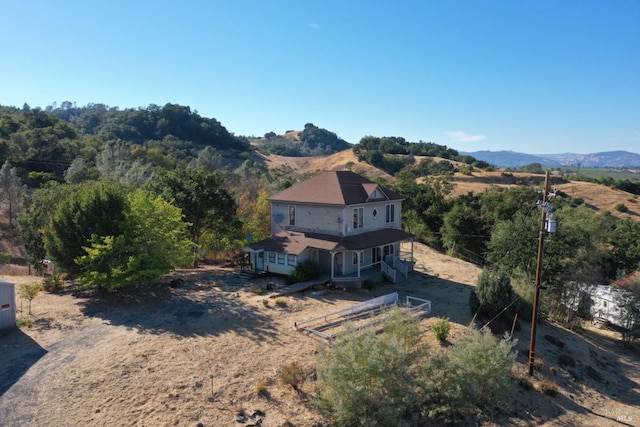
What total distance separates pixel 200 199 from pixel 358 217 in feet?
38.0

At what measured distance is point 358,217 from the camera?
94.5ft

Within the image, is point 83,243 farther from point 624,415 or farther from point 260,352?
point 624,415

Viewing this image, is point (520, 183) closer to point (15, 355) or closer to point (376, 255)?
point (376, 255)

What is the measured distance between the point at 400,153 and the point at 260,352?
361 ft

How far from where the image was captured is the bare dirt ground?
43.1ft

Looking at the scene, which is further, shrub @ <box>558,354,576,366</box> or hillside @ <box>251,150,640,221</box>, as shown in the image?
hillside @ <box>251,150,640,221</box>

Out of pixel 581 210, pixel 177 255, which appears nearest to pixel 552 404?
pixel 177 255

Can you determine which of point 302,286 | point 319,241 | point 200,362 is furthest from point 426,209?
point 200,362

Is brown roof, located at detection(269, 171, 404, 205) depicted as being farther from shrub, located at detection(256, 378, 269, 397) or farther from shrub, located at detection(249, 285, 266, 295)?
shrub, located at detection(256, 378, 269, 397)

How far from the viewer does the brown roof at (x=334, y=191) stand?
2828cm

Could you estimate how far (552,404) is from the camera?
1611cm

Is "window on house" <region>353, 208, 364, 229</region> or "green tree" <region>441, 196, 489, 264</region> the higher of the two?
"window on house" <region>353, 208, 364, 229</region>

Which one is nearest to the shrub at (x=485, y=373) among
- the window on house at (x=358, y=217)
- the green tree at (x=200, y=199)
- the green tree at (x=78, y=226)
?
the window on house at (x=358, y=217)

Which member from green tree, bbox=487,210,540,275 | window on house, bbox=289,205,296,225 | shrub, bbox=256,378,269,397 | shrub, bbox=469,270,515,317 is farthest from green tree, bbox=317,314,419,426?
window on house, bbox=289,205,296,225
